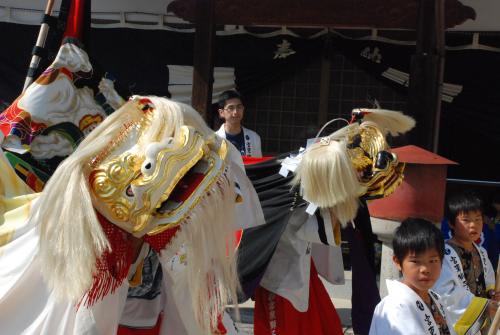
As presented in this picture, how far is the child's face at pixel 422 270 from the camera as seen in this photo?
2.98 metres

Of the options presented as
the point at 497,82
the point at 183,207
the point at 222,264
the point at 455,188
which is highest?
the point at 497,82

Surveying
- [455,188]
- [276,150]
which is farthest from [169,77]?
[455,188]

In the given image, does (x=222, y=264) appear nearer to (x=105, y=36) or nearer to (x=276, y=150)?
(x=276, y=150)

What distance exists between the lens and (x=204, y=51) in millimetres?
Answer: 6980

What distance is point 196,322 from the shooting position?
212cm

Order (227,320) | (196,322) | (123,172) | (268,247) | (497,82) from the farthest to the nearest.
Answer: (497,82), (268,247), (227,320), (196,322), (123,172)

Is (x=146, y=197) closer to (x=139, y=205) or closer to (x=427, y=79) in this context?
(x=139, y=205)

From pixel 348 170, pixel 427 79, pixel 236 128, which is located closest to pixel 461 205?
pixel 348 170

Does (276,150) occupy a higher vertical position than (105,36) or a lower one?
lower

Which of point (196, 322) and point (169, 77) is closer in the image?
point (196, 322)

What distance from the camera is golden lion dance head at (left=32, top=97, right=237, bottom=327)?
68.7 inches

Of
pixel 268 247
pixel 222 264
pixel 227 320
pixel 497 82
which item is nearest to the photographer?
pixel 222 264

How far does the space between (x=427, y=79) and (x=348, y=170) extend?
3.16 m

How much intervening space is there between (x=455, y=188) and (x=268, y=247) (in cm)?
399
